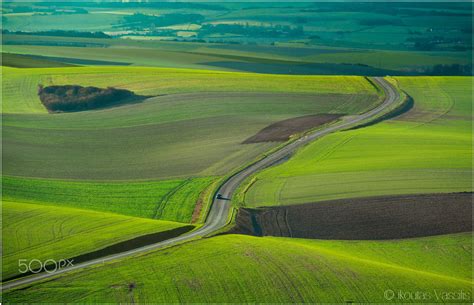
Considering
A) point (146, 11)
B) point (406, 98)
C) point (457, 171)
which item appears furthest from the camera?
point (146, 11)

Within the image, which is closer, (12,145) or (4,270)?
(4,270)

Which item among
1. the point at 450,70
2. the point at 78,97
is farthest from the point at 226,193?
the point at 450,70

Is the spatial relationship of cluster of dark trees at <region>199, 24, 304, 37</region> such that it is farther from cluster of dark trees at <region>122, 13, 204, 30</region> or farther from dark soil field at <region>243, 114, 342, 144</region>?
dark soil field at <region>243, 114, 342, 144</region>

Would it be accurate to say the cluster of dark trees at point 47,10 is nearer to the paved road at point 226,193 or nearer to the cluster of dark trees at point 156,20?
the cluster of dark trees at point 156,20

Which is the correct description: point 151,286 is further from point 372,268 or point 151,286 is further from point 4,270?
point 372,268

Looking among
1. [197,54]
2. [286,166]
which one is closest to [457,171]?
[286,166]

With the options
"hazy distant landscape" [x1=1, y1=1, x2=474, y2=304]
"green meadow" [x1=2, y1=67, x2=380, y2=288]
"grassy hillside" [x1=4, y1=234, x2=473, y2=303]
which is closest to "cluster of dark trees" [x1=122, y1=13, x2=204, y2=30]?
"hazy distant landscape" [x1=1, y1=1, x2=474, y2=304]
